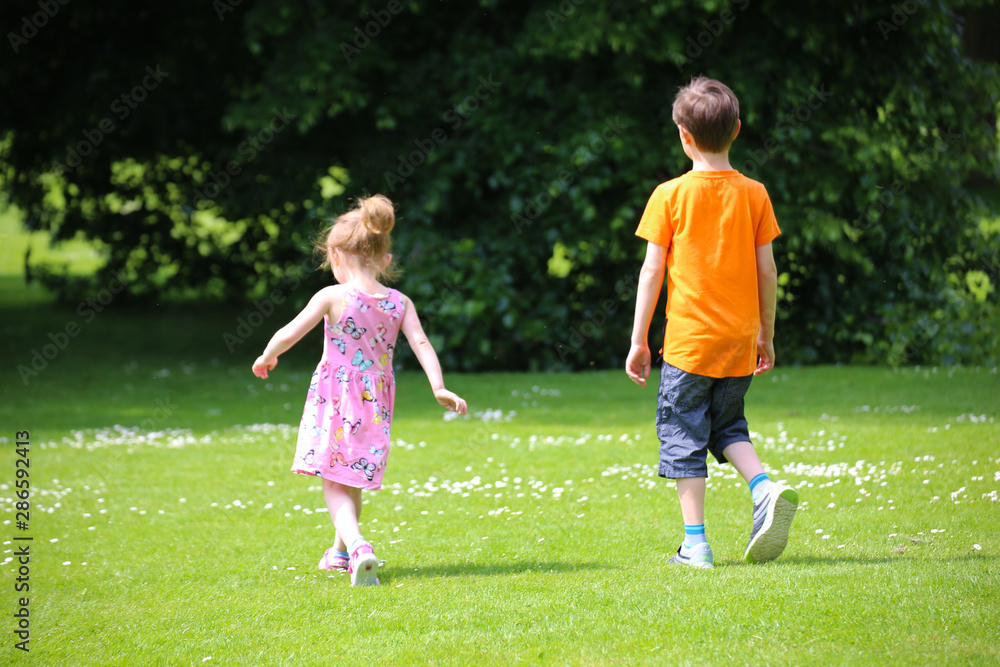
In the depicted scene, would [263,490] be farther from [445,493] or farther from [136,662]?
[136,662]

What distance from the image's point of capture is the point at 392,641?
11.3 feet

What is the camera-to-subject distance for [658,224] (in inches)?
162

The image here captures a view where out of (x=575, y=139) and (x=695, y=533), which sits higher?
(x=575, y=139)

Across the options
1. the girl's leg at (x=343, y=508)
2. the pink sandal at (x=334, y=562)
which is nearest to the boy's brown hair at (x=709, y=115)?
the girl's leg at (x=343, y=508)

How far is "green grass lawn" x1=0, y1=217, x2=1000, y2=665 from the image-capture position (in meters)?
3.40

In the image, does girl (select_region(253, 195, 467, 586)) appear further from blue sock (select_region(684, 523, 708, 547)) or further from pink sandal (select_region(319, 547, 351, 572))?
blue sock (select_region(684, 523, 708, 547))

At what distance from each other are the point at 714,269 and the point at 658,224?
30 centimetres

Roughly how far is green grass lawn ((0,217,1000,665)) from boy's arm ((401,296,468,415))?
78 cm

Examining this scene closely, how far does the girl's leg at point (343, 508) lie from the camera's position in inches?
168

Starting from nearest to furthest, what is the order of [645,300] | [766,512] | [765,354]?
[766,512] → [645,300] → [765,354]

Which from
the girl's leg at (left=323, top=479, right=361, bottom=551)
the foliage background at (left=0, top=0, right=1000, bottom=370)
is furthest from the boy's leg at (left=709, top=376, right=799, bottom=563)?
the foliage background at (left=0, top=0, right=1000, bottom=370)

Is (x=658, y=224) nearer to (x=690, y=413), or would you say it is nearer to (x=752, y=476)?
(x=690, y=413)

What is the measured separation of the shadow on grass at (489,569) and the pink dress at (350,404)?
1.40 feet

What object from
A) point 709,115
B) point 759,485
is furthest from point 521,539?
point 709,115
